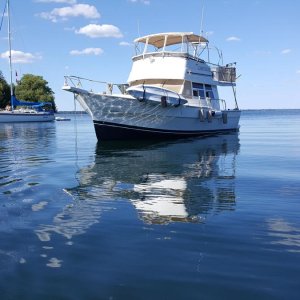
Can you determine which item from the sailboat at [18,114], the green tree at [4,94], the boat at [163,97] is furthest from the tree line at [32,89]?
the boat at [163,97]

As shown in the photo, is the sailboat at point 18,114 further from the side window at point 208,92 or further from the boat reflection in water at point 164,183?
the boat reflection in water at point 164,183

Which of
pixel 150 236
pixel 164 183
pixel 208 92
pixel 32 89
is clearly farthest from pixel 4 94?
pixel 150 236

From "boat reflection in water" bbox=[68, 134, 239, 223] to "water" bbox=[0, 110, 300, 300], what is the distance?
0.11ft

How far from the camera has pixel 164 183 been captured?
8.98 meters

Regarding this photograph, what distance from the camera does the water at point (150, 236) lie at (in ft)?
11.8

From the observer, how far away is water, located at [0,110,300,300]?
3602 millimetres

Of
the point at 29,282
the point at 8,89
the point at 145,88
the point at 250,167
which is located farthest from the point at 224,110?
the point at 8,89

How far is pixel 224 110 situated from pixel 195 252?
930 inches

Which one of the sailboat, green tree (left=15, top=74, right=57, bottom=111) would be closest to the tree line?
green tree (left=15, top=74, right=57, bottom=111)

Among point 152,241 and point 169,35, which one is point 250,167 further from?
point 169,35

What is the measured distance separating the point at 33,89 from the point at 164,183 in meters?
93.4

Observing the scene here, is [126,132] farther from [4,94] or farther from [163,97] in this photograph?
[4,94]

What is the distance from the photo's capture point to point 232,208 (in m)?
6.54

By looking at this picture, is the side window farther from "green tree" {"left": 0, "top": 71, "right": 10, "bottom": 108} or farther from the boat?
"green tree" {"left": 0, "top": 71, "right": 10, "bottom": 108}
